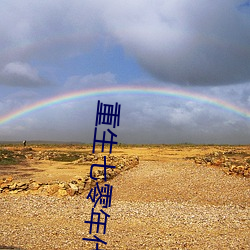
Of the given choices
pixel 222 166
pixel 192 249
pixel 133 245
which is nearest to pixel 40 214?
pixel 133 245

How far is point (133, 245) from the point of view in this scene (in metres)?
10.3

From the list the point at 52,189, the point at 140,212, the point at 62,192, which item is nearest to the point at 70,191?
the point at 62,192

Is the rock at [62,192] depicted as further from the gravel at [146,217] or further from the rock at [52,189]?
the gravel at [146,217]

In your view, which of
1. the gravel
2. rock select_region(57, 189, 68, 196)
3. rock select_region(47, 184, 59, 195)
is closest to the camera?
the gravel

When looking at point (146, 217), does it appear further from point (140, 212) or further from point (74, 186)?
point (74, 186)

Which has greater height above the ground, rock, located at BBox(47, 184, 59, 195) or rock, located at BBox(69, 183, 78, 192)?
rock, located at BBox(69, 183, 78, 192)

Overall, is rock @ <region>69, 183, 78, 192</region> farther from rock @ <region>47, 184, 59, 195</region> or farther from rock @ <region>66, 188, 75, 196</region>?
rock @ <region>47, 184, 59, 195</region>

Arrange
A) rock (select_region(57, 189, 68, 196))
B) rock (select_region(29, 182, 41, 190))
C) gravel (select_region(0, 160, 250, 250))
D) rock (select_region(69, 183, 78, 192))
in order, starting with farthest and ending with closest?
rock (select_region(29, 182, 41, 190)) < rock (select_region(69, 183, 78, 192)) < rock (select_region(57, 189, 68, 196)) < gravel (select_region(0, 160, 250, 250))

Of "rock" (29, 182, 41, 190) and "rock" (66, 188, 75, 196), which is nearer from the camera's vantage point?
A: "rock" (66, 188, 75, 196)

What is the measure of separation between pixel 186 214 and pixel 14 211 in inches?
283

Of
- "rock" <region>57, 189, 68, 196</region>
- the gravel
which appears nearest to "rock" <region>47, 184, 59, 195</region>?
"rock" <region>57, 189, 68, 196</region>

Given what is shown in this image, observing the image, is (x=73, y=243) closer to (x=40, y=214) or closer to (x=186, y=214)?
(x=40, y=214)

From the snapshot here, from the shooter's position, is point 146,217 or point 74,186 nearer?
point 146,217

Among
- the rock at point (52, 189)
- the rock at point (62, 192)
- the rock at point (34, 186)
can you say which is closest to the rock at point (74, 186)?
the rock at point (62, 192)
